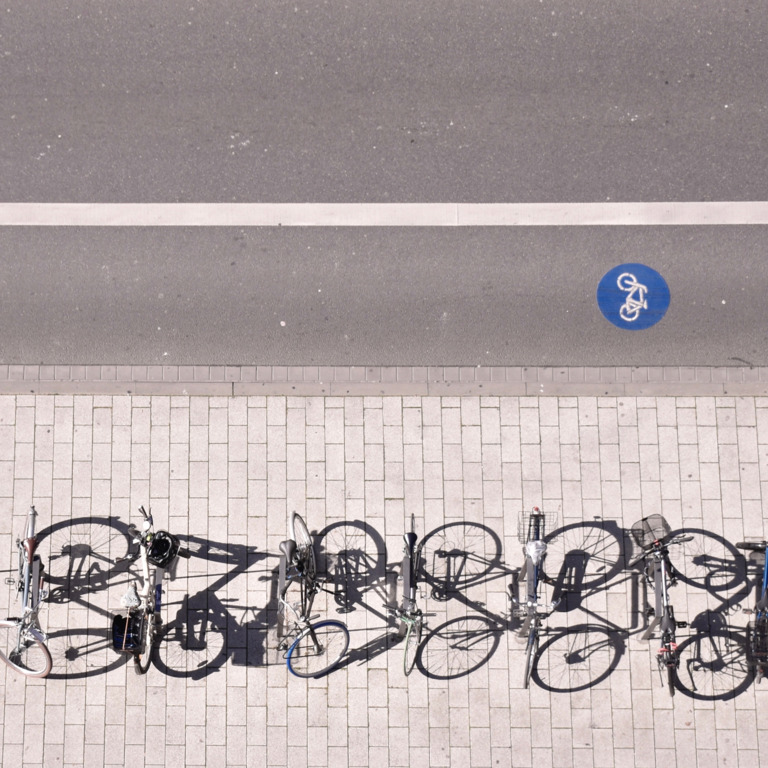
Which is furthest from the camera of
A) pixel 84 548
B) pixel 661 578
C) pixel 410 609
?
pixel 84 548

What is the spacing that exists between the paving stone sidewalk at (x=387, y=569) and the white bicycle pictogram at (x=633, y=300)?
113cm

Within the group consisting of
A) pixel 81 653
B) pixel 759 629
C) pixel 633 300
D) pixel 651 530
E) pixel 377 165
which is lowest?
pixel 81 653

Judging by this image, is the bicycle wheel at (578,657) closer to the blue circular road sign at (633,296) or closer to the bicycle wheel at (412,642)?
the bicycle wheel at (412,642)

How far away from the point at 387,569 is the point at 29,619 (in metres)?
4.41

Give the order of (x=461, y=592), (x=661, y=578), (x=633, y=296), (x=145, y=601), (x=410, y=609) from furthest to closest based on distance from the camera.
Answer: (x=633, y=296) < (x=461, y=592) < (x=145, y=601) < (x=661, y=578) < (x=410, y=609)

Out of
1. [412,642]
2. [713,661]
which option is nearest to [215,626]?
[412,642]

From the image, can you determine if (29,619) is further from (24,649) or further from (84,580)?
(84,580)

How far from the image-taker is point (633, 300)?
371 inches

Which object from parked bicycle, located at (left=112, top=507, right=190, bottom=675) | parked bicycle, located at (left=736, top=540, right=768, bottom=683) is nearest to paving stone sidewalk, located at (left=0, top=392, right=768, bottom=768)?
parked bicycle, located at (left=736, top=540, right=768, bottom=683)

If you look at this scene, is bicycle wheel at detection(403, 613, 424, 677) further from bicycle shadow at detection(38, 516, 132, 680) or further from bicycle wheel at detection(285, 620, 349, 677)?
bicycle shadow at detection(38, 516, 132, 680)

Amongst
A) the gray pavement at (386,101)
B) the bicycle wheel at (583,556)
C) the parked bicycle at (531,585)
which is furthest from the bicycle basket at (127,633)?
the gray pavement at (386,101)

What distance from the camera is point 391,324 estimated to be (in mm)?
9461

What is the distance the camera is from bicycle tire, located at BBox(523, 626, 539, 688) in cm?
852

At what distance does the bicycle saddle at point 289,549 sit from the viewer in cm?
835
